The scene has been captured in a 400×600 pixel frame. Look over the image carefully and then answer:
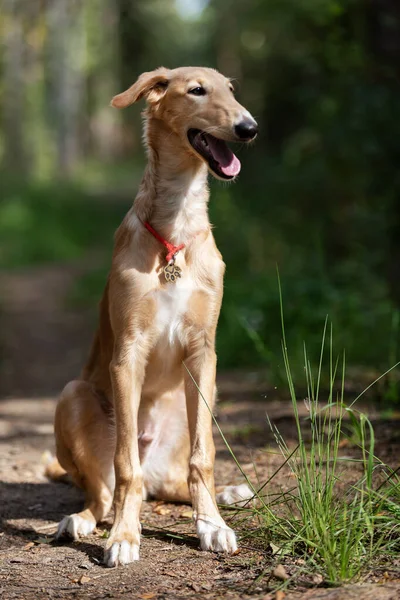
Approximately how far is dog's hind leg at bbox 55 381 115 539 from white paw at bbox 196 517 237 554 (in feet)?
2.16

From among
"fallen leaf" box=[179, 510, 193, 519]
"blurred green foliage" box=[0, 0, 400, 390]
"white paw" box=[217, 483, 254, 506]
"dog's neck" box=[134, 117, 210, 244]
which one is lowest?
"fallen leaf" box=[179, 510, 193, 519]

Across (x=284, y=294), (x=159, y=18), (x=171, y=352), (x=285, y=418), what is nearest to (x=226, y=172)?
(x=171, y=352)

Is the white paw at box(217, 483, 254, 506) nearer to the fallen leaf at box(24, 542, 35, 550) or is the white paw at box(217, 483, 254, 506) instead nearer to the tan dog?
the tan dog

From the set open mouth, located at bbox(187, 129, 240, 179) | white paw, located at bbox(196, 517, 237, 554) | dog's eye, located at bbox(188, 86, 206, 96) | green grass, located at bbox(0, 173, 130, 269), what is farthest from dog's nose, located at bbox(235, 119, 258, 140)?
green grass, located at bbox(0, 173, 130, 269)

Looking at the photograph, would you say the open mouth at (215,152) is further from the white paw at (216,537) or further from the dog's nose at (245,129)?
the white paw at (216,537)

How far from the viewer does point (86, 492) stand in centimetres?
395

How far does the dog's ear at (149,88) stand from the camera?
3699mm

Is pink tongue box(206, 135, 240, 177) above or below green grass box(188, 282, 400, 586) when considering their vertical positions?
above

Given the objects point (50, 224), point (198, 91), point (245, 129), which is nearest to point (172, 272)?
point (245, 129)

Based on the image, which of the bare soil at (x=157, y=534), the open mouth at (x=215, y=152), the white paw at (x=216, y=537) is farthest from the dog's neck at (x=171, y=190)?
the white paw at (x=216, y=537)

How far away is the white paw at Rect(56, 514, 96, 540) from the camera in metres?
3.63

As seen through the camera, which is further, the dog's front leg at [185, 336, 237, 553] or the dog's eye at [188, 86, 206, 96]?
the dog's eye at [188, 86, 206, 96]

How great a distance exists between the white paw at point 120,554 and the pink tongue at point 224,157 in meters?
1.61

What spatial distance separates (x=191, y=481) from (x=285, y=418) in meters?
1.76
